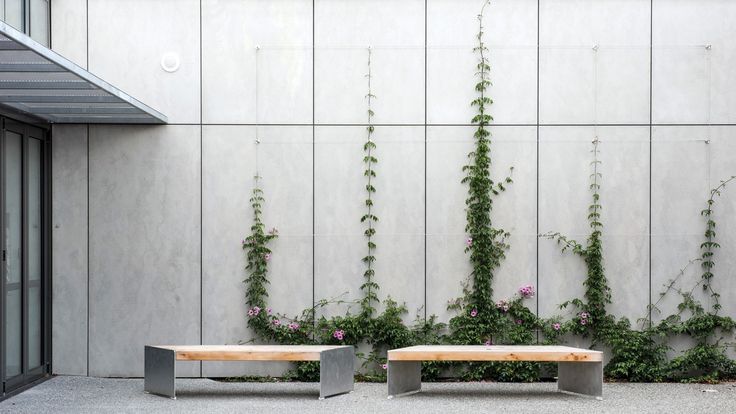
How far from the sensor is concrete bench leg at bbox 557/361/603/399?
26.3 ft

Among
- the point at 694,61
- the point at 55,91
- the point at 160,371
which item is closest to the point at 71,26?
the point at 55,91

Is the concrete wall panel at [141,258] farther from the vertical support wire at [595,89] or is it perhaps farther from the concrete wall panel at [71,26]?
the vertical support wire at [595,89]

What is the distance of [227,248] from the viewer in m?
9.13

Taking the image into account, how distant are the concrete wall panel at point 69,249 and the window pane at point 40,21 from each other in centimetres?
96

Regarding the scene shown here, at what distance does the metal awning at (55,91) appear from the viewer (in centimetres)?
595

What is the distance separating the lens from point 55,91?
7391 millimetres

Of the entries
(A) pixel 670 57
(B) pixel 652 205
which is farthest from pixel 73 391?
(A) pixel 670 57

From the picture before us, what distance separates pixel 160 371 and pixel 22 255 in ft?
6.14

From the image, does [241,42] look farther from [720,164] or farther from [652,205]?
[720,164]

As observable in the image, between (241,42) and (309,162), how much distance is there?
1.51 metres

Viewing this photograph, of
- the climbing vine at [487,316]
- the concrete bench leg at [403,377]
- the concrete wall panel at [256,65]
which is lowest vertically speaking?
the concrete bench leg at [403,377]

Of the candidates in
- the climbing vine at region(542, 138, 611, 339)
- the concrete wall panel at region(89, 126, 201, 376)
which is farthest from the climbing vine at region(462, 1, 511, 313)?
the concrete wall panel at region(89, 126, 201, 376)

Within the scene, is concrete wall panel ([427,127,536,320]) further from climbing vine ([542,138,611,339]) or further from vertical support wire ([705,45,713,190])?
vertical support wire ([705,45,713,190])

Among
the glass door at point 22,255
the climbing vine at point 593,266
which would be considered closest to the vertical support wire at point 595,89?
the climbing vine at point 593,266
